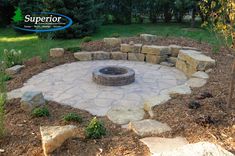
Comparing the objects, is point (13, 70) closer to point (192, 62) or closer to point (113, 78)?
point (113, 78)

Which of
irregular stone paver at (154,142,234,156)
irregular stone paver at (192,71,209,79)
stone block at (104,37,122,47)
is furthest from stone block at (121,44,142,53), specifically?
irregular stone paver at (154,142,234,156)

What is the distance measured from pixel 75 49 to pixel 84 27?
9.60ft

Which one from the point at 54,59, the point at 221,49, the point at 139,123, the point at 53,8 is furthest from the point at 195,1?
the point at 139,123

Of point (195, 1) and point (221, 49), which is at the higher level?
point (195, 1)

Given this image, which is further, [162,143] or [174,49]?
[174,49]

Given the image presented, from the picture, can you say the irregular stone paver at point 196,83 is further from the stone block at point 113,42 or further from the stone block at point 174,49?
the stone block at point 113,42

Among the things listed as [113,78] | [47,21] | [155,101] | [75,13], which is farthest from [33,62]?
[155,101]

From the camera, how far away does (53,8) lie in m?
10.2

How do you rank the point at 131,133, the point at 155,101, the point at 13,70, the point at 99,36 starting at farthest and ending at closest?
the point at 99,36, the point at 13,70, the point at 155,101, the point at 131,133

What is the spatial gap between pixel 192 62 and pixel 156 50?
1.26 metres

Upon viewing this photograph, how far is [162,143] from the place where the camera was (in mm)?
3207

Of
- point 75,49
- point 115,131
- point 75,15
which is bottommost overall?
point 115,131

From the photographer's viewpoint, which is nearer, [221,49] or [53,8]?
[221,49]

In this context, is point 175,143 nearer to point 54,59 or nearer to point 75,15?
point 54,59
